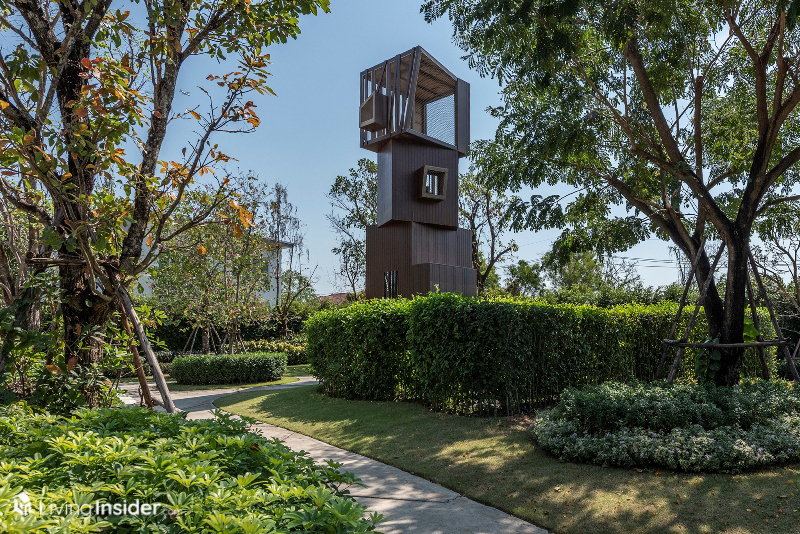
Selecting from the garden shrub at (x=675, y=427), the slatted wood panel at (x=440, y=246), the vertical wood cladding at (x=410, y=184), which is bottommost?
the garden shrub at (x=675, y=427)

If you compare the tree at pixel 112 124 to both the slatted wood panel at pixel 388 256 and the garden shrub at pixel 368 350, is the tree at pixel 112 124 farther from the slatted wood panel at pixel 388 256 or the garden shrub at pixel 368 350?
the slatted wood panel at pixel 388 256

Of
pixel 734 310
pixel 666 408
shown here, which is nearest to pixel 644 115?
pixel 734 310

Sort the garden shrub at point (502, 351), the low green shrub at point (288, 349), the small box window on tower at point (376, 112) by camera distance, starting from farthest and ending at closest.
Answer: the low green shrub at point (288, 349)
the small box window on tower at point (376, 112)
the garden shrub at point (502, 351)

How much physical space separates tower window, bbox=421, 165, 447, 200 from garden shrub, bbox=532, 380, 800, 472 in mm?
9793

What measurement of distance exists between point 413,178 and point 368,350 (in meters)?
7.34

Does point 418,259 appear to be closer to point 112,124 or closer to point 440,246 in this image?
point 440,246

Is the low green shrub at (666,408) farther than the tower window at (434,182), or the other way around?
the tower window at (434,182)

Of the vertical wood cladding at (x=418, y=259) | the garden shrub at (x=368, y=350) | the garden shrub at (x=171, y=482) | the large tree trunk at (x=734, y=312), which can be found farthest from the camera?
the vertical wood cladding at (x=418, y=259)

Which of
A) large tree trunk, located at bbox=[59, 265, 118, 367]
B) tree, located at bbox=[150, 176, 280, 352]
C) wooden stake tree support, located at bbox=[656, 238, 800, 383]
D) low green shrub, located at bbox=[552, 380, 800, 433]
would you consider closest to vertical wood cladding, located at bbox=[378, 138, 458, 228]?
tree, located at bbox=[150, 176, 280, 352]

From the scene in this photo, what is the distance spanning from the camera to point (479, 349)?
8.73 meters

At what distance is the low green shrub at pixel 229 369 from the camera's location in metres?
18.1

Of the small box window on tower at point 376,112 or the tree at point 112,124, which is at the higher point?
the small box window on tower at point 376,112

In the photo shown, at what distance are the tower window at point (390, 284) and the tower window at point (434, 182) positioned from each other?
8.42ft

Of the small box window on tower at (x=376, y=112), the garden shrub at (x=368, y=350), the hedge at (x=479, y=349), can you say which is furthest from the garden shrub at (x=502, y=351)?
the small box window on tower at (x=376, y=112)
